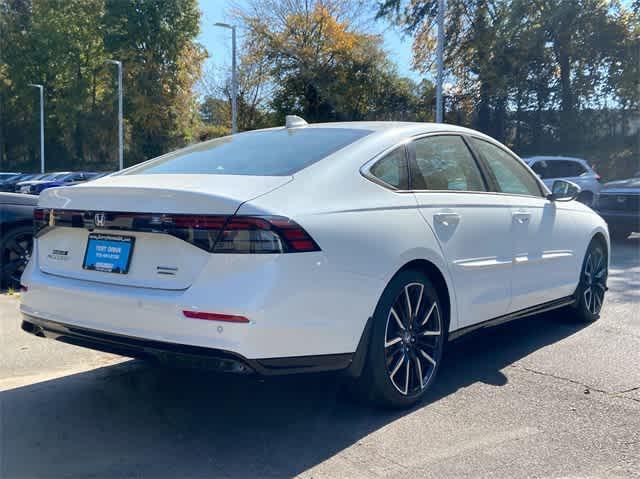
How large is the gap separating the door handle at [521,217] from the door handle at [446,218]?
785 millimetres

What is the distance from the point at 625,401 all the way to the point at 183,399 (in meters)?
2.63

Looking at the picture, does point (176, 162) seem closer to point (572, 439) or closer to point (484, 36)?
point (572, 439)

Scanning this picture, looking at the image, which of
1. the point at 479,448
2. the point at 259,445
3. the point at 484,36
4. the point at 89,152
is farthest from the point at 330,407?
the point at 89,152

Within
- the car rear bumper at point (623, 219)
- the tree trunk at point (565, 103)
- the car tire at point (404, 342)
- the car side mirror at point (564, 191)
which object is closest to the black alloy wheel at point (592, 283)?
the car side mirror at point (564, 191)

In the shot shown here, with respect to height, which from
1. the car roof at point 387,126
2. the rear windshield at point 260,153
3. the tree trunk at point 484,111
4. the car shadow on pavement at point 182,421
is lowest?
the car shadow on pavement at point 182,421

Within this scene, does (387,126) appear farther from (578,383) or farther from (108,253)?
(578,383)

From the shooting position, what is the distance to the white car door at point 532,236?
184 inches

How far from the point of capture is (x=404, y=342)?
3.69m

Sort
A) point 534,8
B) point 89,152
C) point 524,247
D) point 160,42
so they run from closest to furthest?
1. point 524,247
2. point 534,8
3. point 160,42
4. point 89,152

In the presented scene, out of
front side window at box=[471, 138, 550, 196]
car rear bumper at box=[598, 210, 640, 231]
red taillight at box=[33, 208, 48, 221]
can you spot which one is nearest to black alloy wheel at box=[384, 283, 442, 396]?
front side window at box=[471, 138, 550, 196]

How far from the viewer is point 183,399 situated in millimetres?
3910

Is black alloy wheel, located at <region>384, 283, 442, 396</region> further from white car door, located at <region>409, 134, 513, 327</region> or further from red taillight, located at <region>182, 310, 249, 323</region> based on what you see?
red taillight, located at <region>182, 310, 249, 323</region>

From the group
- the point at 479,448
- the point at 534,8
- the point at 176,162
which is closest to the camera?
the point at 479,448

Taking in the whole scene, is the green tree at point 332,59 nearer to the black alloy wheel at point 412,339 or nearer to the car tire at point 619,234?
the car tire at point 619,234
